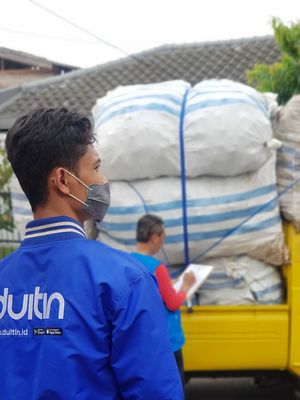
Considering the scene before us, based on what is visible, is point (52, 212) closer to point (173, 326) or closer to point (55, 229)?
point (55, 229)

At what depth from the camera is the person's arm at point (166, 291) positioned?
396cm

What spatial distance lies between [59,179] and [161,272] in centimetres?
226

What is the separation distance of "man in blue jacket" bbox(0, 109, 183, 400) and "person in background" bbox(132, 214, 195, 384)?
2142 mm

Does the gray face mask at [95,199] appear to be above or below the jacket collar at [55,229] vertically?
above

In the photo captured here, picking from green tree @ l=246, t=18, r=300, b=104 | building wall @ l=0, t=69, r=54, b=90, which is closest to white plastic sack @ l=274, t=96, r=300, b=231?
green tree @ l=246, t=18, r=300, b=104

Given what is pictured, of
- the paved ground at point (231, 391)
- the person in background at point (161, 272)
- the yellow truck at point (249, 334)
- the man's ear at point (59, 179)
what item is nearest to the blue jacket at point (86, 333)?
the man's ear at point (59, 179)

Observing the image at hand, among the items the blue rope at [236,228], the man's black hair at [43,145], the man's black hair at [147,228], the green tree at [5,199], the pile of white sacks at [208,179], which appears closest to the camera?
the man's black hair at [43,145]

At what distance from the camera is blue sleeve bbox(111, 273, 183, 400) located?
63.2 inches

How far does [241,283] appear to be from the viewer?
4766mm

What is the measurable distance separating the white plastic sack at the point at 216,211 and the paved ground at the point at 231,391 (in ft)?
5.53

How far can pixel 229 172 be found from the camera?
15.4 feet

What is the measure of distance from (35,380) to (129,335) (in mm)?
238

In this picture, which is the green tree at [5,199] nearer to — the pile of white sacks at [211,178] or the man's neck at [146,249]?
the pile of white sacks at [211,178]

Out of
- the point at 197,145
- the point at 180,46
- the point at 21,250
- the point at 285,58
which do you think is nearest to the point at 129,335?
the point at 21,250
